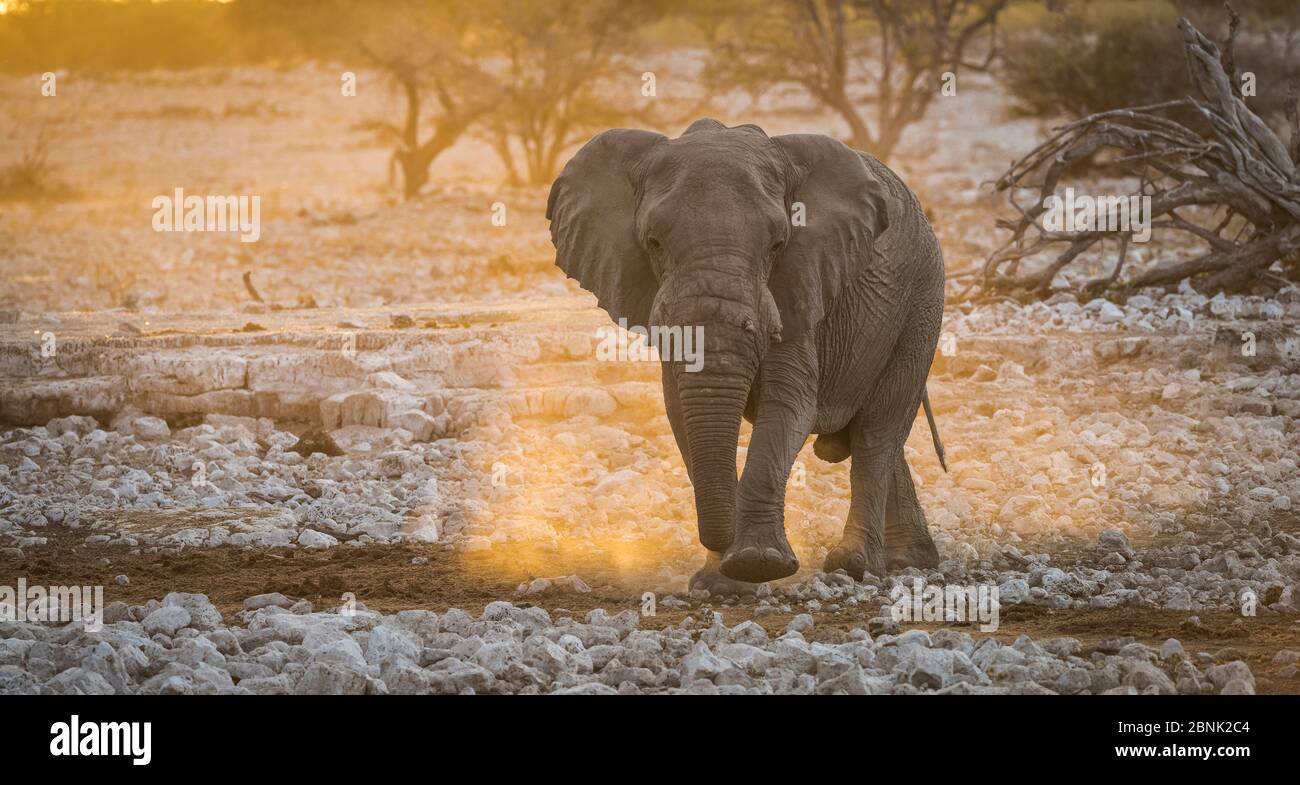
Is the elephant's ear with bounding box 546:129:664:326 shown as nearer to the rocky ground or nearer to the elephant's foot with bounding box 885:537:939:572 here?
the rocky ground

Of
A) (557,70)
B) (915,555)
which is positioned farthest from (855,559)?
(557,70)

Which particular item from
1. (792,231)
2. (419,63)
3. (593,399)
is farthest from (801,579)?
(419,63)

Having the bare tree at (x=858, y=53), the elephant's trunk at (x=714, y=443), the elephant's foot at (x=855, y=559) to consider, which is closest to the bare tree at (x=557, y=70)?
the bare tree at (x=858, y=53)

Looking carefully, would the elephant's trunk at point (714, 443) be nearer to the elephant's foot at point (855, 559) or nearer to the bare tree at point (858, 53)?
the elephant's foot at point (855, 559)

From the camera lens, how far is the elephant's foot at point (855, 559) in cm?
821

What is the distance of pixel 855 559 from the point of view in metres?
8.23

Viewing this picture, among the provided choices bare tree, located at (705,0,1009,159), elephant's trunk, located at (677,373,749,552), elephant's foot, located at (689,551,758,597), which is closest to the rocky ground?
elephant's foot, located at (689,551,758,597)

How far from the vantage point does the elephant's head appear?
22.7 ft

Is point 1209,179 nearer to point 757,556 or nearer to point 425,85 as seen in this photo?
point 757,556

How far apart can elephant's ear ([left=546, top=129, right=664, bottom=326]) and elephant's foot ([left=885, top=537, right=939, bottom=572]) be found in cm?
226

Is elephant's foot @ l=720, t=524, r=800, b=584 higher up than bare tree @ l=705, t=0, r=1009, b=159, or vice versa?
bare tree @ l=705, t=0, r=1009, b=159

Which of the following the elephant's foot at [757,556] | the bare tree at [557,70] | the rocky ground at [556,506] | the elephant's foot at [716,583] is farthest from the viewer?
the bare tree at [557,70]

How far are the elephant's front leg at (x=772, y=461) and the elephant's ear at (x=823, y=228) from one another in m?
0.17
